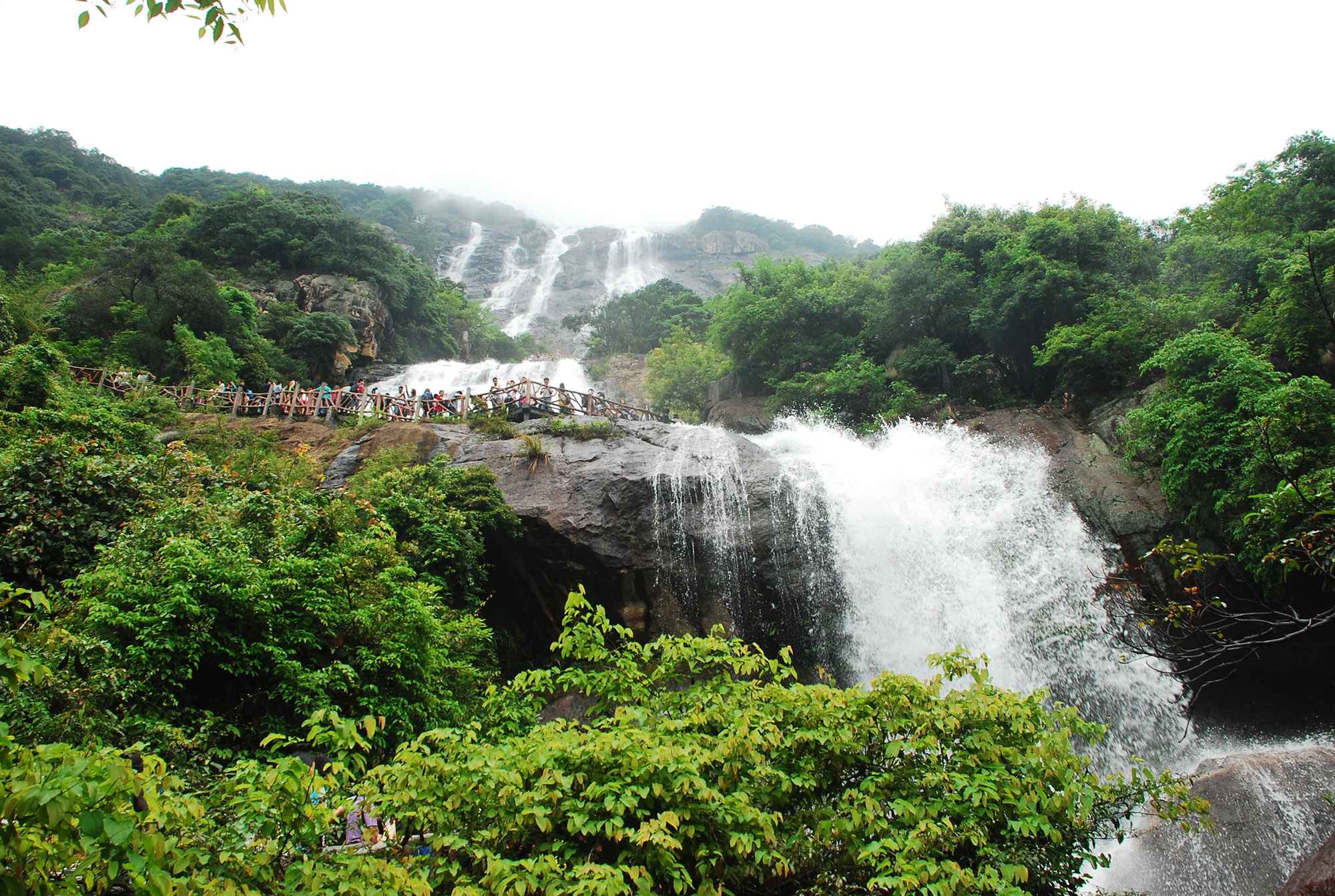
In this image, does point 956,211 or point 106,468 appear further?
point 956,211

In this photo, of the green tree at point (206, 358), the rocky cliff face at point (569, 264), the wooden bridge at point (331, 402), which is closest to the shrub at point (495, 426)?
the wooden bridge at point (331, 402)

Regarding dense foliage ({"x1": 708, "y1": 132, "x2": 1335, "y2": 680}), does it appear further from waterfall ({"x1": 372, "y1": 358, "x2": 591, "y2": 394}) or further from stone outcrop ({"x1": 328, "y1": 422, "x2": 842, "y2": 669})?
waterfall ({"x1": 372, "y1": 358, "x2": 591, "y2": 394})

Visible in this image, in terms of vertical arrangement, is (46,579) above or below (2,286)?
below

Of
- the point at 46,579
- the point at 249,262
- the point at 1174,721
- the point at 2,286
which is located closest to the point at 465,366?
the point at 249,262

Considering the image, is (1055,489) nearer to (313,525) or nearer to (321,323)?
(313,525)

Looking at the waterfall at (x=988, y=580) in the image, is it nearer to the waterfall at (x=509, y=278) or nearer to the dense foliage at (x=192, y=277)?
the dense foliage at (x=192, y=277)

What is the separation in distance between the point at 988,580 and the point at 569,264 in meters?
67.7

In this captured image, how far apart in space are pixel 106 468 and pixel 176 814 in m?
8.56

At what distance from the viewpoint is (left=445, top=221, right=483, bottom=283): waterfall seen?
70.3 metres

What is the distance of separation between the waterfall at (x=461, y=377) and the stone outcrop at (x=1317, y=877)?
23970mm

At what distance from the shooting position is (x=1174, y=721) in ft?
35.1

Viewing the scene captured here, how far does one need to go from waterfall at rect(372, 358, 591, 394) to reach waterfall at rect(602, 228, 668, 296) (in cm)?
3320

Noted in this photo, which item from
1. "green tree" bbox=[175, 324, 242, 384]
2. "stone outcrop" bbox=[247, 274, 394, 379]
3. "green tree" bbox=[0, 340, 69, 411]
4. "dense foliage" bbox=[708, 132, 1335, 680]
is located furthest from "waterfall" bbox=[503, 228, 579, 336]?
"green tree" bbox=[0, 340, 69, 411]

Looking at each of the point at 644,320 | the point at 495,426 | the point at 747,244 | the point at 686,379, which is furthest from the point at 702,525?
the point at 747,244
